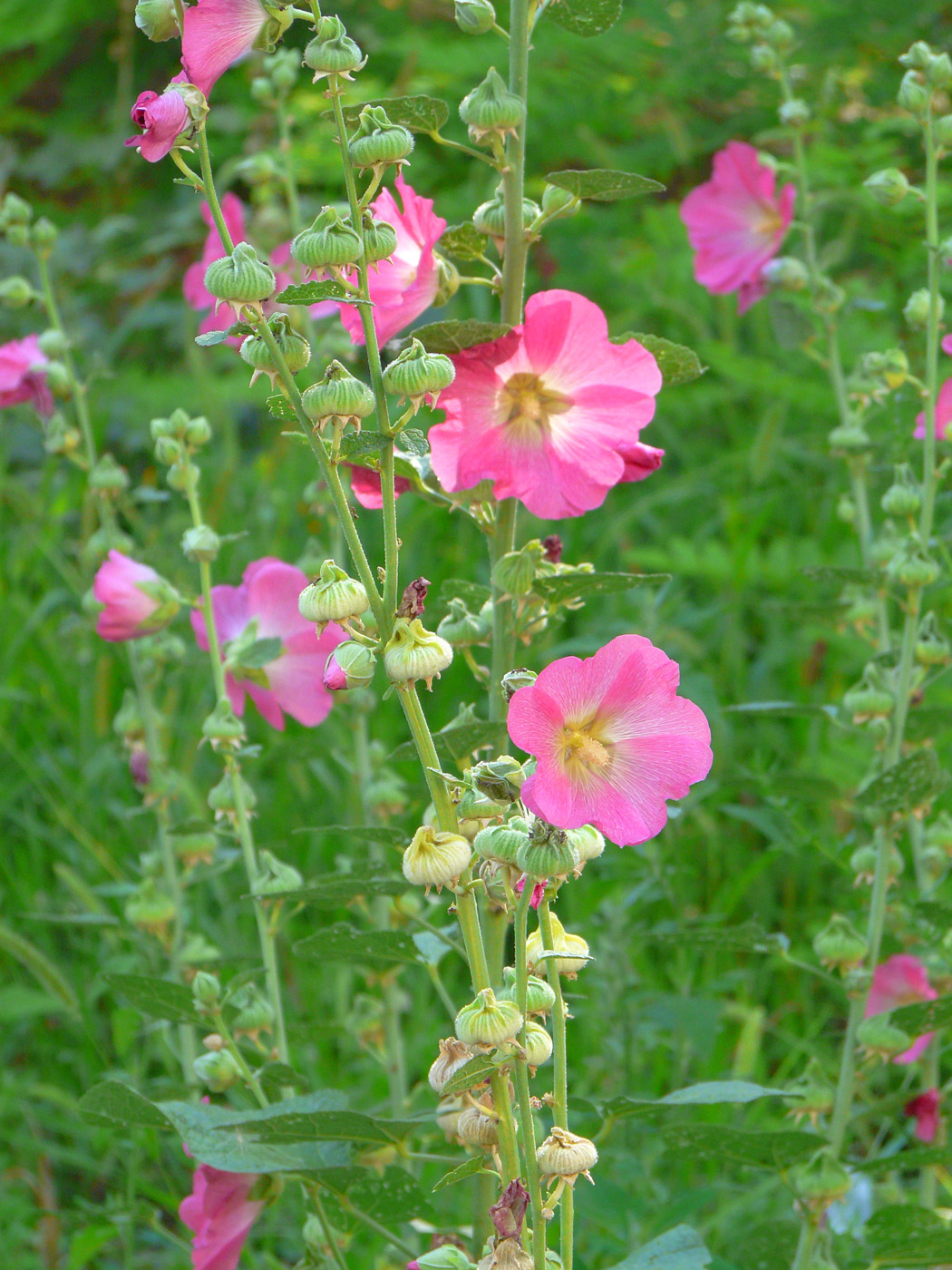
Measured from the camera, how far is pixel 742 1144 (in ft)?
2.31

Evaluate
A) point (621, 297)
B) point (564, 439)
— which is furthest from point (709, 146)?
point (564, 439)

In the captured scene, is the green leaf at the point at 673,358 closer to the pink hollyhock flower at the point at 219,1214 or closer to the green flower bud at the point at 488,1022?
the green flower bud at the point at 488,1022

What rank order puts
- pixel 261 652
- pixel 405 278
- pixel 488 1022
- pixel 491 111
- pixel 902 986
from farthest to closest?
pixel 902 986 < pixel 261 652 < pixel 405 278 < pixel 491 111 < pixel 488 1022

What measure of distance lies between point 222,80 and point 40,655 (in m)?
1.65

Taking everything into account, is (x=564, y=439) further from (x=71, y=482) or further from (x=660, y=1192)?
(x=71, y=482)

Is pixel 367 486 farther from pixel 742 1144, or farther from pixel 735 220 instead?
pixel 735 220

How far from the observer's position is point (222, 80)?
288 cm

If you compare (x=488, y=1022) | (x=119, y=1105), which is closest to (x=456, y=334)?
(x=488, y=1022)

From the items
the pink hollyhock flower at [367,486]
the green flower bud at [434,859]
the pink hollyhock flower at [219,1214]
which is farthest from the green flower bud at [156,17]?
the pink hollyhock flower at [219,1214]

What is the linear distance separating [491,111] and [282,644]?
Result: 39 centimetres

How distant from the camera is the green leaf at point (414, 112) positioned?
587mm

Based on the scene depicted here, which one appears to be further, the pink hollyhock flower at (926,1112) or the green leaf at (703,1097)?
the pink hollyhock flower at (926,1112)

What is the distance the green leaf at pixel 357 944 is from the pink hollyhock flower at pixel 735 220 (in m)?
0.63

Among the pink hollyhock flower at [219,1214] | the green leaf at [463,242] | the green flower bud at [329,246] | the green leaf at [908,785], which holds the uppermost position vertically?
the green flower bud at [329,246]
